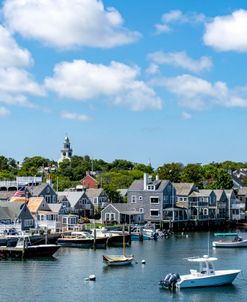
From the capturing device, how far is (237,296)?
171 ft

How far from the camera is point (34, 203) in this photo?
99.8 m

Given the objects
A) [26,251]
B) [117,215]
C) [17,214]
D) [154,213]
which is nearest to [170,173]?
[154,213]

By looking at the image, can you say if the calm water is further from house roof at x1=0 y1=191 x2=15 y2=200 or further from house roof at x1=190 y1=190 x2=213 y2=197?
house roof at x1=190 y1=190 x2=213 y2=197

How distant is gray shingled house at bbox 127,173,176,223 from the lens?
118688 millimetres

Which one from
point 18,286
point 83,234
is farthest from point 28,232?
point 18,286

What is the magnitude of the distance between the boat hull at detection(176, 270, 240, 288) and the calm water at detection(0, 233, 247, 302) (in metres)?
0.62

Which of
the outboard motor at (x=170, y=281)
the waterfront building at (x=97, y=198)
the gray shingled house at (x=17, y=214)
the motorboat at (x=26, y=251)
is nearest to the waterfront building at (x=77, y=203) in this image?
the waterfront building at (x=97, y=198)

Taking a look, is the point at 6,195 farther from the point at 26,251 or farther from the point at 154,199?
the point at 26,251

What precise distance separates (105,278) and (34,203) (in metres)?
42.4

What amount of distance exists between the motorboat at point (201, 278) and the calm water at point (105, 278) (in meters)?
0.66

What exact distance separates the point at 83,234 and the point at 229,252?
1875 cm

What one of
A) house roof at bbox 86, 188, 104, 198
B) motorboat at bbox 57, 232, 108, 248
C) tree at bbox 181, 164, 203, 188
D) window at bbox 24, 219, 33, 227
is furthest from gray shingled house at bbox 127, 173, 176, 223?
tree at bbox 181, 164, 203, 188

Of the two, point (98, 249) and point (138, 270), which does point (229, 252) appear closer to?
point (98, 249)

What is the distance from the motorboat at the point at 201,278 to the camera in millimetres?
54062
